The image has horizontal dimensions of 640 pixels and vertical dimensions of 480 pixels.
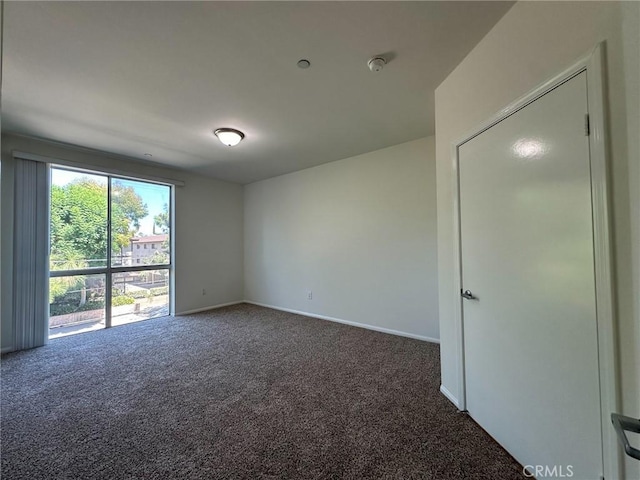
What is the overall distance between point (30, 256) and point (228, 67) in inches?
142

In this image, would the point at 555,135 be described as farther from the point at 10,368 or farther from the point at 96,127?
the point at 10,368

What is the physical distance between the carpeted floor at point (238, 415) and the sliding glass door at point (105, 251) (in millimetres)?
673

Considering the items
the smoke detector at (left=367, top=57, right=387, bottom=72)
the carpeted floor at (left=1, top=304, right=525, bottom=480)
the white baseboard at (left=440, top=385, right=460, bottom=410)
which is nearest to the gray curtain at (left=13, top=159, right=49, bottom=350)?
the carpeted floor at (left=1, top=304, right=525, bottom=480)

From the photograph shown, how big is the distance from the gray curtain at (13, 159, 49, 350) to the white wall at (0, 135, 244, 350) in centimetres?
40

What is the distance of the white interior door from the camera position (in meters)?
1.20

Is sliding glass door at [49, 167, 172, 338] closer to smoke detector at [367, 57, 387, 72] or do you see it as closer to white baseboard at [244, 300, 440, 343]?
white baseboard at [244, 300, 440, 343]

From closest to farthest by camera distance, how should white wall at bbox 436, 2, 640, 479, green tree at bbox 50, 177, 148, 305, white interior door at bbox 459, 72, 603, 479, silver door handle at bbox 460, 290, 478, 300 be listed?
white wall at bbox 436, 2, 640, 479
white interior door at bbox 459, 72, 603, 479
silver door handle at bbox 460, 290, 478, 300
green tree at bbox 50, 177, 148, 305

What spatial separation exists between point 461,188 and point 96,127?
3.94 metres

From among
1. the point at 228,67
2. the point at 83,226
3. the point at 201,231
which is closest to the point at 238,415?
the point at 228,67

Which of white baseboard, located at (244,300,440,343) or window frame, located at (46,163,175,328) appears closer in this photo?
white baseboard, located at (244,300,440,343)

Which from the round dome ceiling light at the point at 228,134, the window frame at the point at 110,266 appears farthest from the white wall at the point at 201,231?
the round dome ceiling light at the point at 228,134

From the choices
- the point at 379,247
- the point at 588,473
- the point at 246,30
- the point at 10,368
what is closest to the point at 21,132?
the point at 10,368

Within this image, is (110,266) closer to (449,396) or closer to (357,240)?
(357,240)

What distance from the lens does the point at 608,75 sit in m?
1.08
